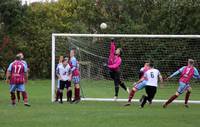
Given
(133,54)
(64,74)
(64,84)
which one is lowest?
(64,84)

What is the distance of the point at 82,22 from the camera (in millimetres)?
47500

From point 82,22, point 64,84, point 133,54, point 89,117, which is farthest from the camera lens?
Result: point 82,22

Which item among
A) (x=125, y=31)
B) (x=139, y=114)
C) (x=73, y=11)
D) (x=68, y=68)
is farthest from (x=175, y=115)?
(x=73, y=11)

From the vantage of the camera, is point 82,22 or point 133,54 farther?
point 82,22

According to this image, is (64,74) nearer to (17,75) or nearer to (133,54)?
(17,75)

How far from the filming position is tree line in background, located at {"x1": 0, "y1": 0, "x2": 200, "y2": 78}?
140 ft

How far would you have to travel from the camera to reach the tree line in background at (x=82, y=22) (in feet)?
140

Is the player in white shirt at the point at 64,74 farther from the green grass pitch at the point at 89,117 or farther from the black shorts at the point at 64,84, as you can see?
the green grass pitch at the point at 89,117

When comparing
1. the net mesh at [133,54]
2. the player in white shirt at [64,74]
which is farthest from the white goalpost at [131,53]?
the player in white shirt at [64,74]

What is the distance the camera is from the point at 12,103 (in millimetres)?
21453

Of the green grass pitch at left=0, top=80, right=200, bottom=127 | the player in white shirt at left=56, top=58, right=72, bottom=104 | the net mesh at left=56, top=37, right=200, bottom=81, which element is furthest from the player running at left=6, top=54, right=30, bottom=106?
the net mesh at left=56, top=37, right=200, bottom=81

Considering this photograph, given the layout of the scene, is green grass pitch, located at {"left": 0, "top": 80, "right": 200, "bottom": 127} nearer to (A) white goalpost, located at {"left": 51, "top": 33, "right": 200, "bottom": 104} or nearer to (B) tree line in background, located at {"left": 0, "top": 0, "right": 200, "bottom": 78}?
(A) white goalpost, located at {"left": 51, "top": 33, "right": 200, "bottom": 104}

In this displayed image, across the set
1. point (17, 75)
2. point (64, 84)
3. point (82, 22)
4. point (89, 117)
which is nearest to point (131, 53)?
point (64, 84)

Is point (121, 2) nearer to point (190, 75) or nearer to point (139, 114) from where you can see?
point (190, 75)
